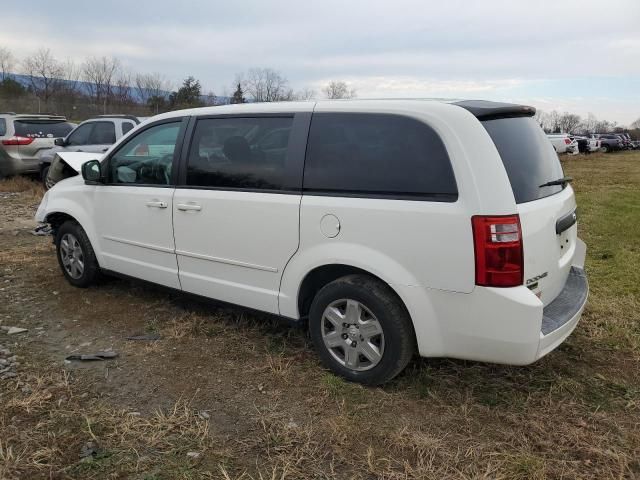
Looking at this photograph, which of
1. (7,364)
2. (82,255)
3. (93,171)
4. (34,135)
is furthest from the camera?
(34,135)

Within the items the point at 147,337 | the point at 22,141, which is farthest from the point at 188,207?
the point at 22,141

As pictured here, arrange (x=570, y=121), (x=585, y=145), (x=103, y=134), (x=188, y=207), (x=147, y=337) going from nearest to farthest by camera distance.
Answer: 1. (x=188, y=207)
2. (x=147, y=337)
3. (x=103, y=134)
4. (x=585, y=145)
5. (x=570, y=121)

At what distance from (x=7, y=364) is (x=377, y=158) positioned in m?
2.82

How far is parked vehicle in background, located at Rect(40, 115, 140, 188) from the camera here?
406 inches

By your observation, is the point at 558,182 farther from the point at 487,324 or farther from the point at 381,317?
the point at 381,317

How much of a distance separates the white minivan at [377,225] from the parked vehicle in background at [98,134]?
6.71 metres

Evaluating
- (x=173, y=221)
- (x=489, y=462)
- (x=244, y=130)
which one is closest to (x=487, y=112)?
(x=244, y=130)

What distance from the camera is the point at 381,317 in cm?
310

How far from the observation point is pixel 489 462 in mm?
2627

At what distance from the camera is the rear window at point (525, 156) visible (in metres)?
2.95

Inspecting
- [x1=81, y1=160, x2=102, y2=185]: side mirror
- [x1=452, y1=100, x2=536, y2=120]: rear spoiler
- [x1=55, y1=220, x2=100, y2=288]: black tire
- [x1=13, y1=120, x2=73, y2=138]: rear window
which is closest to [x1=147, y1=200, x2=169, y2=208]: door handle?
[x1=81, y1=160, x2=102, y2=185]: side mirror

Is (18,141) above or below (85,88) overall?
below

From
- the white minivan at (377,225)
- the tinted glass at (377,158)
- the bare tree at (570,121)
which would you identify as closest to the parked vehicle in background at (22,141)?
the white minivan at (377,225)

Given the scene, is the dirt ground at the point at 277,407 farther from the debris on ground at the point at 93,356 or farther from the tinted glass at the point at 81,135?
the tinted glass at the point at 81,135
